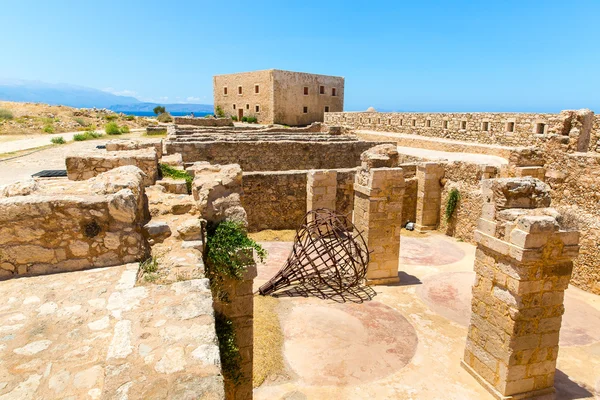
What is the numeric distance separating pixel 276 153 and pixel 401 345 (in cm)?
1040

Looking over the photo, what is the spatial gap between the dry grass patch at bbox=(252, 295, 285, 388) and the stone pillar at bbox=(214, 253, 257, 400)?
1091 mm

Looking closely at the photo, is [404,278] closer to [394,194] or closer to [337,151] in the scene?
[394,194]

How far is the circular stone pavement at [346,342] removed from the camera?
5504 millimetres

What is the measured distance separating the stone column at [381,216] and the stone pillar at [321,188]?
5.94 feet

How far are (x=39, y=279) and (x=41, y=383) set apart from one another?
139 centimetres

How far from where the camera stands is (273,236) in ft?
36.3

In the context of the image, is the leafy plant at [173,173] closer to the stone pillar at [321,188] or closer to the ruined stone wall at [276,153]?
the stone pillar at [321,188]

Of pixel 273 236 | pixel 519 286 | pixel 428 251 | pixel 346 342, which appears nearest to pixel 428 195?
pixel 428 251

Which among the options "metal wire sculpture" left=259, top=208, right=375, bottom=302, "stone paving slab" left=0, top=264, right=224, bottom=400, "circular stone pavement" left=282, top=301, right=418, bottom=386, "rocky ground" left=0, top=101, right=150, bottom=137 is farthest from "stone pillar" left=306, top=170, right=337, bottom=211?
"rocky ground" left=0, top=101, right=150, bottom=137

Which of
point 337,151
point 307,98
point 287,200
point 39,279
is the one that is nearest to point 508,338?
point 39,279

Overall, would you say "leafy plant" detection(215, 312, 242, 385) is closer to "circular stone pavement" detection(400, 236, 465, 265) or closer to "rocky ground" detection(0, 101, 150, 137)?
"circular stone pavement" detection(400, 236, 465, 265)

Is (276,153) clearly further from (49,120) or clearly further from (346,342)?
(49,120)

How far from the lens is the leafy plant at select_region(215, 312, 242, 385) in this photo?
3625 millimetres

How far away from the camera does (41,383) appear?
2.15 m
